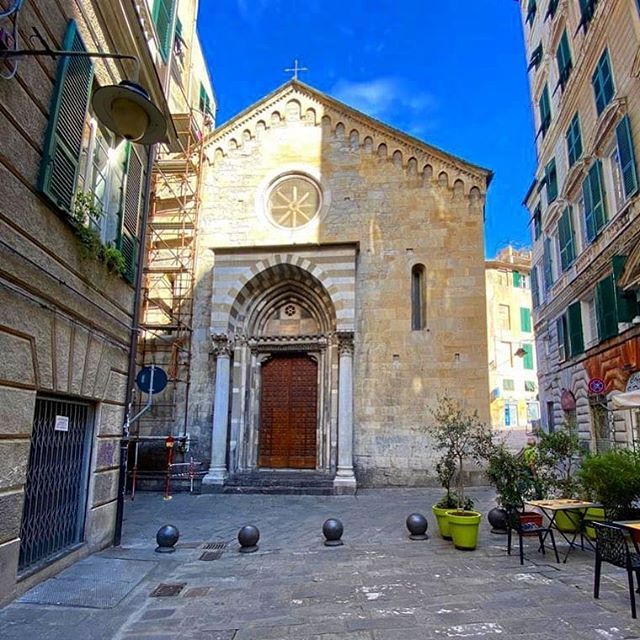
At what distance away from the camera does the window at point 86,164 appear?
205 inches

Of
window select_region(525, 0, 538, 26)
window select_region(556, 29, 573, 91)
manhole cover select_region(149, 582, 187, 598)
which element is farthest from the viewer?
window select_region(525, 0, 538, 26)

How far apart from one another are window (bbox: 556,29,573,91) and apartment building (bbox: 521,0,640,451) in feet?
0.10

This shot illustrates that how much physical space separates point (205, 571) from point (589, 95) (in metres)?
15.2

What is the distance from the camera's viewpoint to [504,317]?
39875mm

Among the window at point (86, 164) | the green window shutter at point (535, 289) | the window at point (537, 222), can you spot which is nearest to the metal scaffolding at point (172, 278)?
the window at point (86, 164)

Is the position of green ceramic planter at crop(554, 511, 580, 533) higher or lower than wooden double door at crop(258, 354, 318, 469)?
lower

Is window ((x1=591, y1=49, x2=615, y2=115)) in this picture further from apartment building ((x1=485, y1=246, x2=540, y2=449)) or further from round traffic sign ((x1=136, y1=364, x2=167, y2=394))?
apartment building ((x1=485, y1=246, x2=540, y2=449))

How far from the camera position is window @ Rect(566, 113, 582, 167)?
15.0 m

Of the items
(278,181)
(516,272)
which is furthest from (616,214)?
(516,272)

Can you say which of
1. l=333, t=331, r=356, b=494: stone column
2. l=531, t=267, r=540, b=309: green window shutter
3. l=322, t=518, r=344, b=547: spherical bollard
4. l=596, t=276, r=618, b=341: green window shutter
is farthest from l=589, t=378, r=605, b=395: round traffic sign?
l=322, t=518, r=344, b=547: spherical bollard

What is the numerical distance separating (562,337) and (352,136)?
9.98m

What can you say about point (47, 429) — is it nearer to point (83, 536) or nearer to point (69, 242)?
point (83, 536)

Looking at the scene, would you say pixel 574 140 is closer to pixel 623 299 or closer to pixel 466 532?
pixel 623 299

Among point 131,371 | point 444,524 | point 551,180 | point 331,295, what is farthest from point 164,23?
point 551,180
